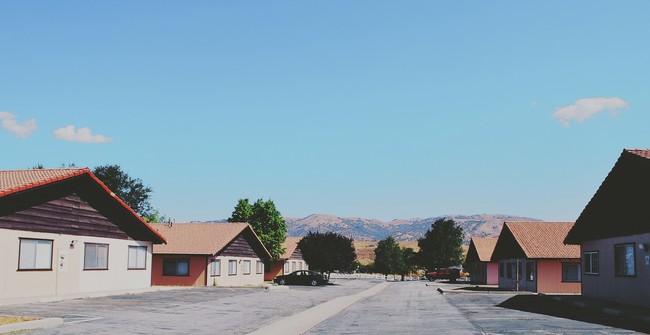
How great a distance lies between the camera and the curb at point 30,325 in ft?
50.8

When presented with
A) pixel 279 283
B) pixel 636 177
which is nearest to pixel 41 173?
pixel 636 177

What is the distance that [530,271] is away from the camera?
46438mm

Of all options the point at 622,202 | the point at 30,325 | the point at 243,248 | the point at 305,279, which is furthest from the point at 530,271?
the point at 30,325

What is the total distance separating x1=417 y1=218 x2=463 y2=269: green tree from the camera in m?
96.6

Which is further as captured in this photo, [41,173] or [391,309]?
[41,173]

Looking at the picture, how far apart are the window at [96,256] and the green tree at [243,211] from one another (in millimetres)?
A: 33733

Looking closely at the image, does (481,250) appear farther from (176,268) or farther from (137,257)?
(137,257)

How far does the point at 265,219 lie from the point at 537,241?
30.2 m

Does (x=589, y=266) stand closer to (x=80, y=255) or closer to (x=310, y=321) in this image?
(x=310, y=321)

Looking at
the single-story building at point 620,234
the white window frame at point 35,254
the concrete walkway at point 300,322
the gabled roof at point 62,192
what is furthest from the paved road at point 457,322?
the gabled roof at point 62,192

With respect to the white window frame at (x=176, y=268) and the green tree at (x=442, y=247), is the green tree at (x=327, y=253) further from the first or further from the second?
the green tree at (x=442, y=247)

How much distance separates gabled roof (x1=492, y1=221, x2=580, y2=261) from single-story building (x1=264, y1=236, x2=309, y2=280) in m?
24.7

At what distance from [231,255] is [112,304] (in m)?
26.5

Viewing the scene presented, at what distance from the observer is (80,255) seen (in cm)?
3178
